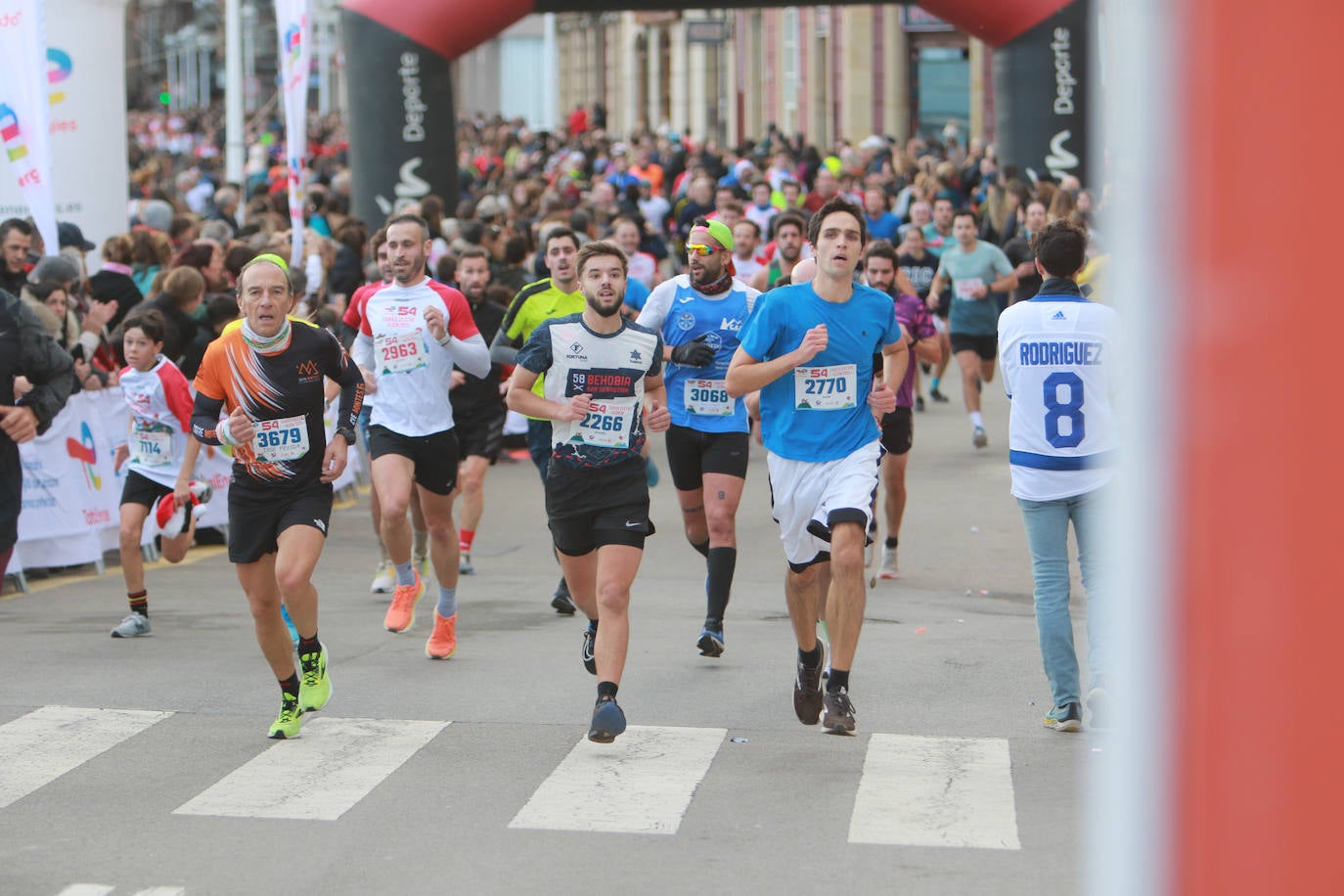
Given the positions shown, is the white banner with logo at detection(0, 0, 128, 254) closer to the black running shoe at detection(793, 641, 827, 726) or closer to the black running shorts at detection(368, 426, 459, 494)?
the black running shorts at detection(368, 426, 459, 494)

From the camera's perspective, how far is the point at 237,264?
12539 mm

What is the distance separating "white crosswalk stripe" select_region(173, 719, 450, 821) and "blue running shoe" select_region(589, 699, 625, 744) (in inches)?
28.0

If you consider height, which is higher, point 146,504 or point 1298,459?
point 1298,459

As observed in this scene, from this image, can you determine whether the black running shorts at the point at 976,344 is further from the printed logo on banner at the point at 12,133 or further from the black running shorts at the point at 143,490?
the black running shorts at the point at 143,490

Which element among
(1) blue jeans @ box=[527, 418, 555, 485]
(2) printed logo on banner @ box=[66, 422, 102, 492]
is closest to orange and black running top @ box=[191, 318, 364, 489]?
(1) blue jeans @ box=[527, 418, 555, 485]

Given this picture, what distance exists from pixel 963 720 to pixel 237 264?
706 centimetres

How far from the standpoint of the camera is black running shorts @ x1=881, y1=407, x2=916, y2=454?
10.3 meters

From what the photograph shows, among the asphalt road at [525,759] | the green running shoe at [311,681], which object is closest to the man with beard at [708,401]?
the asphalt road at [525,759]

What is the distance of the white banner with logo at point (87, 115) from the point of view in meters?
14.6

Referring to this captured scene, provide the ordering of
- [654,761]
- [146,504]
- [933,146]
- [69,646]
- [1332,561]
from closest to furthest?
[1332,561] < [654,761] < [69,646] < [146,504] < [933,146]

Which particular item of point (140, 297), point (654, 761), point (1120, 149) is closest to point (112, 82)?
point (140, 297)

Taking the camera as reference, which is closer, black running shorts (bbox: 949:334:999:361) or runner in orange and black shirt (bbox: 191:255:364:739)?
runner in orange and black shirt (bbox: 191:255:364:739)

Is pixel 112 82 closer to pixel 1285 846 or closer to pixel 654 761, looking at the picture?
pixel 654 761

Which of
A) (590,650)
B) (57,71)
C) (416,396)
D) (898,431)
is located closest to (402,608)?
(416,396)
